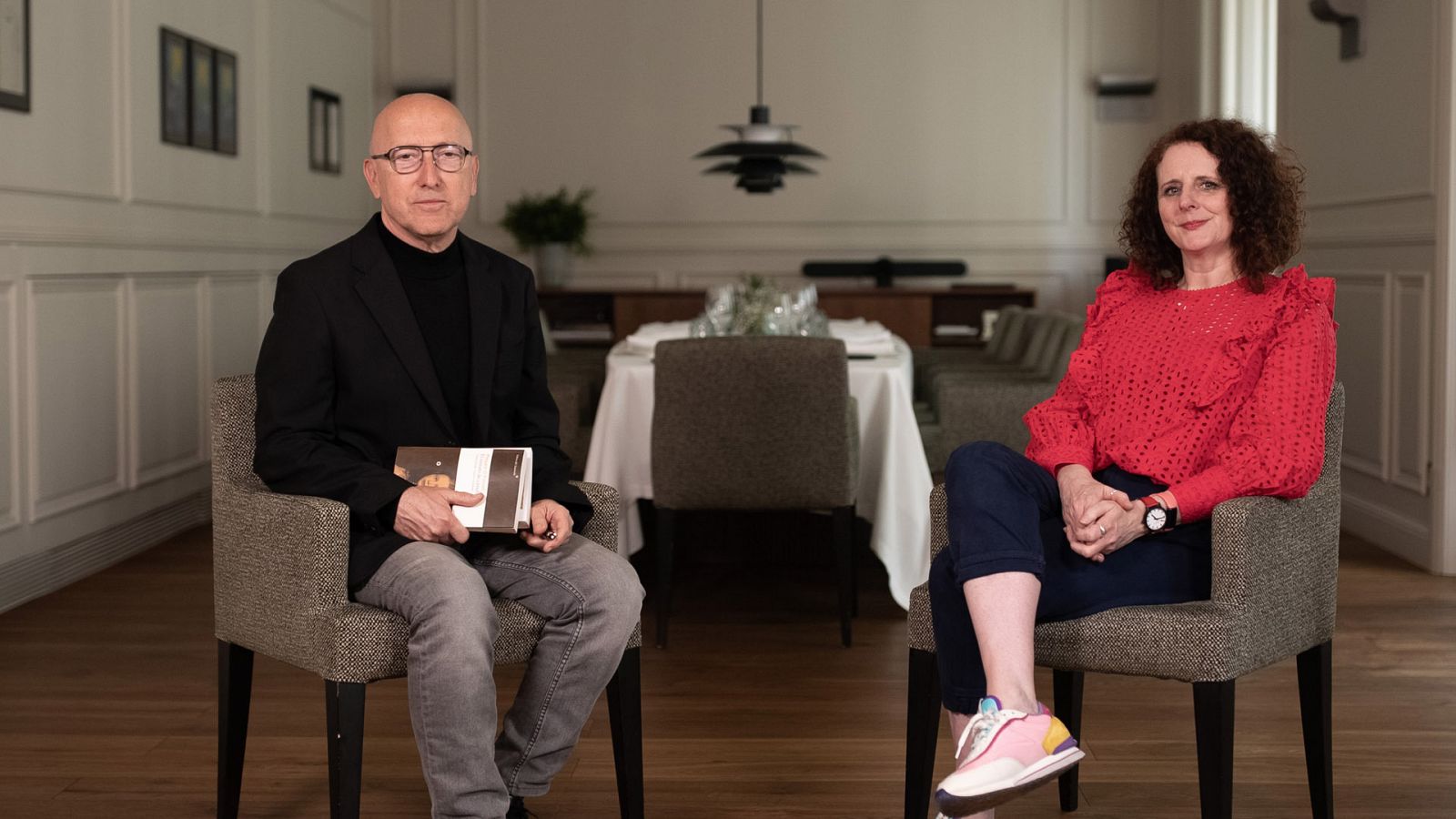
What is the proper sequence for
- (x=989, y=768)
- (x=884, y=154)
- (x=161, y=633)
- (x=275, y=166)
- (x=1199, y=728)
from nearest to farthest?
(x=989, y=768) < (x=1199, y=728) < (x=161, y=633) < (x=275, y=166) < (x=884, y=154)

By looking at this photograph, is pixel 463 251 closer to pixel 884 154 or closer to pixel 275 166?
pixel 275 166

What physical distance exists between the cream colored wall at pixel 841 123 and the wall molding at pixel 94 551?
3207mm

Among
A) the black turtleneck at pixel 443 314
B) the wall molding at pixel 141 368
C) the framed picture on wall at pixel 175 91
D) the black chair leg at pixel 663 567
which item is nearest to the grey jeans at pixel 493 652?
the black turtleneck at pixel 443 314

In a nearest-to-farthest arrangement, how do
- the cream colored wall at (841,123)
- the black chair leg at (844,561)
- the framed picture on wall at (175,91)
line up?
the black chair leg at (844,561), the framed picture on wall at (175,91), the cream colored wall at (841,123)

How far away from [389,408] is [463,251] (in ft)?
1.04

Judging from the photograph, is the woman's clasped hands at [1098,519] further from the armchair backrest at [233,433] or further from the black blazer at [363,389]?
the armchair backrest at [233,433]

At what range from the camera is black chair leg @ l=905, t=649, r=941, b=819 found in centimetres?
221

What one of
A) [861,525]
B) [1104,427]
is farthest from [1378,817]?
[861,525]

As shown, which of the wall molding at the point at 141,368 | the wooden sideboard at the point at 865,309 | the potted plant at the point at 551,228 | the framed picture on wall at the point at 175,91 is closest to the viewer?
the wall molding at the point at 141,368

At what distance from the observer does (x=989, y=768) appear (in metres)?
1.88

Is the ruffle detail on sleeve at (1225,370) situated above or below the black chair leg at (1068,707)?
above

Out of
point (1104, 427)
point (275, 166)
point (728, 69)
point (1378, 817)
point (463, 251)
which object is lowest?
point (1378, 817)

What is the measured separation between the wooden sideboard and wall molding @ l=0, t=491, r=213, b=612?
237 cm

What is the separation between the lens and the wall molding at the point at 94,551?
4180 mm
